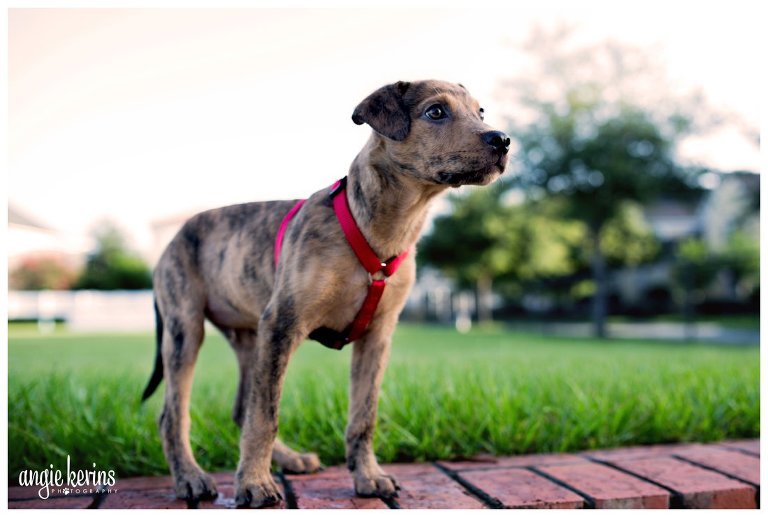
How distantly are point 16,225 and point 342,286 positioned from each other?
673 inches

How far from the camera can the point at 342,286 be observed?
9.50 ft

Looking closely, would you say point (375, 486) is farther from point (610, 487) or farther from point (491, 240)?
point (491, 240)

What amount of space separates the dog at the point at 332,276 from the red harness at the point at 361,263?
0.04ft

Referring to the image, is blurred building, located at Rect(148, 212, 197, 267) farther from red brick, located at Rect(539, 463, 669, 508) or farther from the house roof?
red brick, located at Rect(539, 463, 669, 508)

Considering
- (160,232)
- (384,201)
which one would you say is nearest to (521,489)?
(384,201)

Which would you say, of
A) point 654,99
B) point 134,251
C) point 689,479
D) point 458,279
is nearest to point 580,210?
point 654,99

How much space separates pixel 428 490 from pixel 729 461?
169 cm

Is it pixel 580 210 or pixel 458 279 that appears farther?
pixel 458 279

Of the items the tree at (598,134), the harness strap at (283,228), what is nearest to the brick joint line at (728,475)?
the harness strap at (283,228)

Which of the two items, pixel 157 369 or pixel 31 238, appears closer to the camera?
pixel 157 369

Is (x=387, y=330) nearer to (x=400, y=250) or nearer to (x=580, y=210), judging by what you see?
(x=400, y=250)

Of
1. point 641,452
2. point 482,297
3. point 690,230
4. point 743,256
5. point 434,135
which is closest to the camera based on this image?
point 434,135

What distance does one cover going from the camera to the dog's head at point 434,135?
2.69 meters

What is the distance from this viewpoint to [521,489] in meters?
3.08
